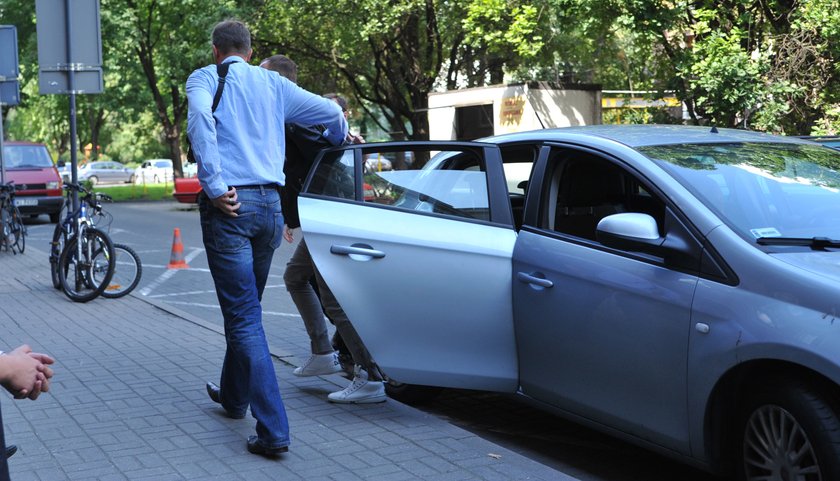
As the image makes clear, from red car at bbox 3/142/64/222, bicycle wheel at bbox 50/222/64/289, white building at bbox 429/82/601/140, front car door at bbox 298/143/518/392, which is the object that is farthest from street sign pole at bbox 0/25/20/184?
front car door at bbox 298/143/518/392

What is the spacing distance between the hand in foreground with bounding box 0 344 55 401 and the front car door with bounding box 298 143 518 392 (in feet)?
8.80

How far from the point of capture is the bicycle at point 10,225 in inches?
600

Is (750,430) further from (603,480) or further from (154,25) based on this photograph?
(154,25)

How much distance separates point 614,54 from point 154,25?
16933 mm

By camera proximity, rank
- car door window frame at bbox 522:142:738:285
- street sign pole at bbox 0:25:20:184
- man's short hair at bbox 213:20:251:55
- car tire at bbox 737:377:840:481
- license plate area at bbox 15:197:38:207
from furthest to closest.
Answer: license plate area at bbox 15:197:38:207, street sign pole at bbox 0:25:20:184, man's short hair at bbox 213:20:251:55, car door window frame at bbox 522:142:738:285, car tire at bbox 737:377:840:481

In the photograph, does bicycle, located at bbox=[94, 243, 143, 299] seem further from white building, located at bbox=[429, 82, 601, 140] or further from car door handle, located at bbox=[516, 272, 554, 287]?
white building, located at bbox=[429, 82, 601, 140]

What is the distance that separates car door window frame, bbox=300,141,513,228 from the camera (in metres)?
5.05

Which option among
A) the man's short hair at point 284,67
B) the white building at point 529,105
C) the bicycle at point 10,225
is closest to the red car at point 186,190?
the white building at point 529,105

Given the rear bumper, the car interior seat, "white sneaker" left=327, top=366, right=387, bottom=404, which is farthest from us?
the rear bumper

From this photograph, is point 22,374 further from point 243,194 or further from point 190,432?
point 190,432

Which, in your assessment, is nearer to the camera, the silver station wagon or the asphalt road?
the silver station wagon

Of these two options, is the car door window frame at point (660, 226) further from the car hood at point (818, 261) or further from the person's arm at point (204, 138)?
the person's arm at point (204, 138)

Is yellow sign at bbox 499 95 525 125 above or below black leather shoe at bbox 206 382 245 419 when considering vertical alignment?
above

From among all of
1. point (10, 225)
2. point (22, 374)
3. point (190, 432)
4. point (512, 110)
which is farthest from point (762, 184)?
point (512, 110)
